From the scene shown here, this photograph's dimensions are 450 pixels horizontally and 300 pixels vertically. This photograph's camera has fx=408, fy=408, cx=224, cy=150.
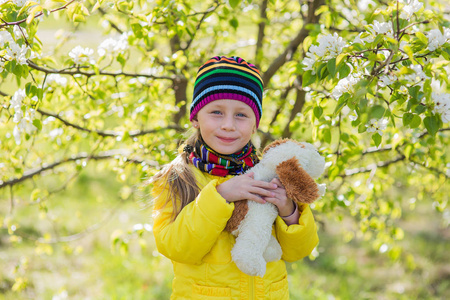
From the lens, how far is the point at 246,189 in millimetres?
1577

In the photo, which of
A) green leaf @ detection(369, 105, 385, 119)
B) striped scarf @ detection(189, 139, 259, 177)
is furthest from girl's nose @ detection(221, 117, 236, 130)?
green leaf @ detection(369, 105, 385, 119)

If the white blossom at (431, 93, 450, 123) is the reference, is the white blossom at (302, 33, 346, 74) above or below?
above

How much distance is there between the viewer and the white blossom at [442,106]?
1394 mm

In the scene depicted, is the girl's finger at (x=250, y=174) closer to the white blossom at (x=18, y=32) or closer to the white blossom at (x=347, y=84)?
the white blossom at (x=347, y=84)

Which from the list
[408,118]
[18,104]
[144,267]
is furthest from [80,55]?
[144,267]

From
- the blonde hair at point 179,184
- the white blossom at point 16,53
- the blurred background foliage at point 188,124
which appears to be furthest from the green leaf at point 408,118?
the white blossom at point 16,53

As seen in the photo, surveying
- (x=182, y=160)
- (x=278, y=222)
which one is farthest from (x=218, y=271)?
(x=182, y=160)

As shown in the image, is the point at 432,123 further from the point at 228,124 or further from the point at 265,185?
the point at 228,124

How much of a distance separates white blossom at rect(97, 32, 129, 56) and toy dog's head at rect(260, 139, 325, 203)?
1158mm

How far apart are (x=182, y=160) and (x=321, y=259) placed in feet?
10.4

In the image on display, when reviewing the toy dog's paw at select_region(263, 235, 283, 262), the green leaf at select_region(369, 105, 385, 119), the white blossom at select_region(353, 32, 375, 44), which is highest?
the green leaf at select_region(369, 105, 385, 119)

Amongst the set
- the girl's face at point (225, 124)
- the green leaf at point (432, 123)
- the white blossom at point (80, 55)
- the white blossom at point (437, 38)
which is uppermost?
the white blossom at point (437, 38)

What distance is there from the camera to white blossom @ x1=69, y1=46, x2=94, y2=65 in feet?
7.01

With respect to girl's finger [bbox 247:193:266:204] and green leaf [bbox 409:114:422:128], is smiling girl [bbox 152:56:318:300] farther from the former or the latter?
green leaf [bbox 409:114:422:128]
